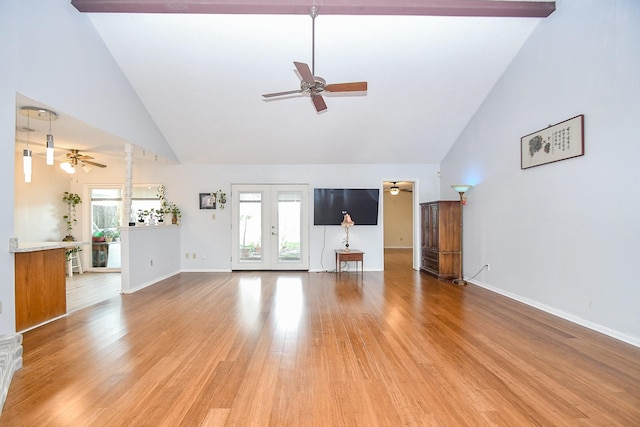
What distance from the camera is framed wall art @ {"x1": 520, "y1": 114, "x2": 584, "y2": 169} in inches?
129

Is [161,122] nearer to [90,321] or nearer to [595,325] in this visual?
[90,321]

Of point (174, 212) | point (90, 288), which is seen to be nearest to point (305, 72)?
point (174, 212)

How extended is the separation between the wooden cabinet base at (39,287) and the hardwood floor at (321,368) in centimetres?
21

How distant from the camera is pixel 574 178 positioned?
333 cm

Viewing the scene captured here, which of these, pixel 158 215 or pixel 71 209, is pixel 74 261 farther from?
pixel 158 215

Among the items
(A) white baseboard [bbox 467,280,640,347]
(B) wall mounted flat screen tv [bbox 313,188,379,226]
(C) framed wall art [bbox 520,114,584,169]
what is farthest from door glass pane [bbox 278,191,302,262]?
(C) framed wall art [bbox 520,114,584,169]

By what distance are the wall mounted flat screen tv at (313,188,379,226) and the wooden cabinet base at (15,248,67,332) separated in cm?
435

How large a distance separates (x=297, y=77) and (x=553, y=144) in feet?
12.1

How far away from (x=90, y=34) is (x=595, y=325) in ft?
23.0

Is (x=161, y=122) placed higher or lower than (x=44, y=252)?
higher

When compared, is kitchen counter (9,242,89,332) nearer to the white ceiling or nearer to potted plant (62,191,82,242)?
the white ceiling

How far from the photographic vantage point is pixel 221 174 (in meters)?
6.53

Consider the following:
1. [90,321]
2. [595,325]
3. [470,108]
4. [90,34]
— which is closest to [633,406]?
[595,325]

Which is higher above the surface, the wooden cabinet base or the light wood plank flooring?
the wooden cabinet base
